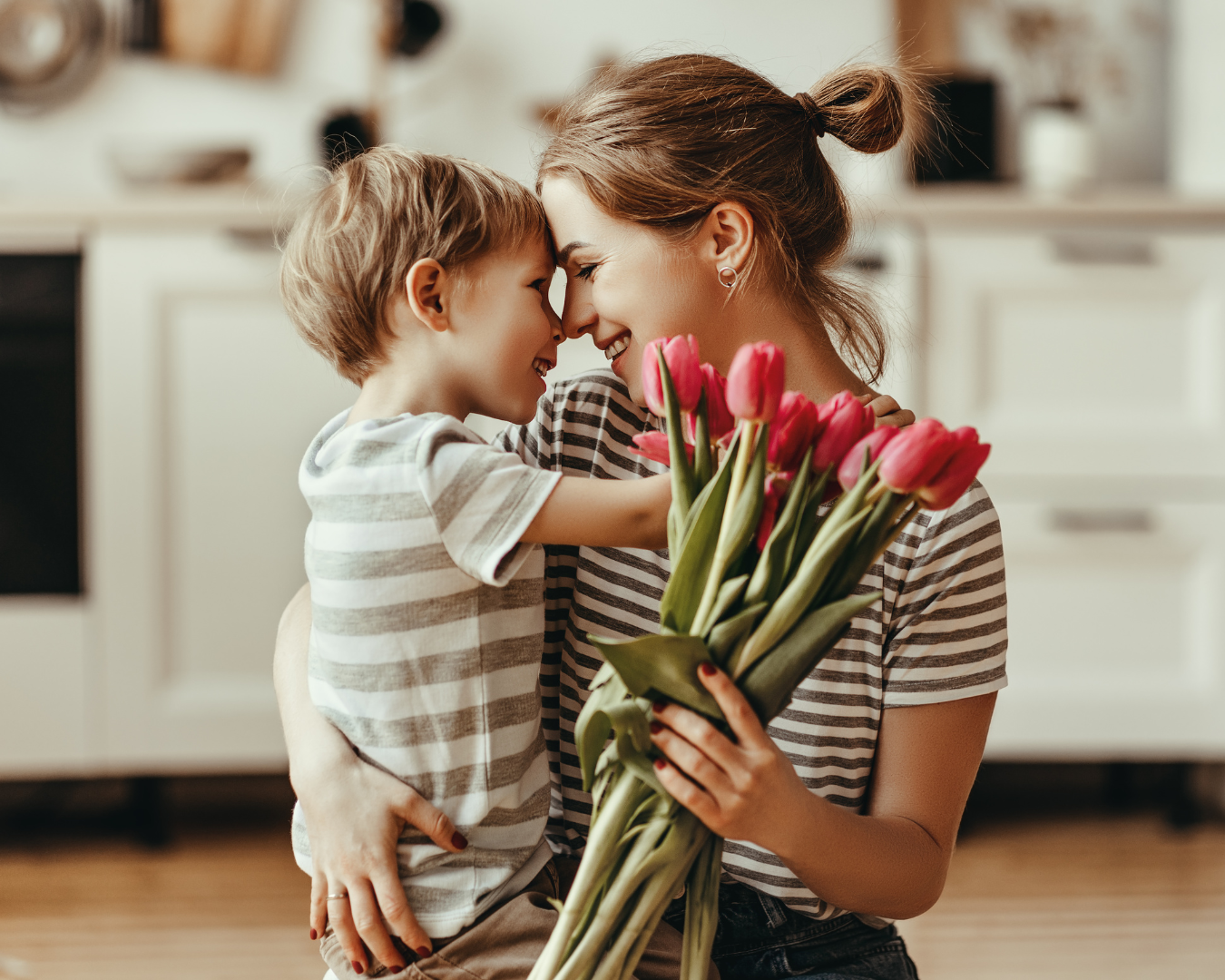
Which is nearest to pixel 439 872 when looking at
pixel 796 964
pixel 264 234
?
pixel 796 964

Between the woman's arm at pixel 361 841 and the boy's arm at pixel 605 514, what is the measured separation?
0.72 feet

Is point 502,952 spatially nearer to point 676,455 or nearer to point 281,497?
point 676,455

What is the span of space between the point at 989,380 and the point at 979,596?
1581 mm

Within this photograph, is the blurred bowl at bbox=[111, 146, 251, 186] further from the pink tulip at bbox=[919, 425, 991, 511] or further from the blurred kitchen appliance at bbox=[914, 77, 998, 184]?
the pink tulip at bbox=[919, 425, 991, 511]

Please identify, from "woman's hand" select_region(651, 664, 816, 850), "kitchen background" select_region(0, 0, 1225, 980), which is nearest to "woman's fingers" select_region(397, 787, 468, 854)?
"woman's hand" select_region(651, 664, 816, 850)

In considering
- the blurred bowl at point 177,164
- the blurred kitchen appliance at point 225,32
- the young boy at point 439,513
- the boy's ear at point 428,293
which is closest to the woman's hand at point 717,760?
the young boy at point 439,513

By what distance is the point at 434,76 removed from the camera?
9.41 feet

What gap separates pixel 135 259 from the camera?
7.79 feet

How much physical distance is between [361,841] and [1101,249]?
6.67 ft

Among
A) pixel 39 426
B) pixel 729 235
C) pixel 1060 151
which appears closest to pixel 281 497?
pixel 39 426

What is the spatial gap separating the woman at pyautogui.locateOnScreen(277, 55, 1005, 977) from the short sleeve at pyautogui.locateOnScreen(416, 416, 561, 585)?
0.19m

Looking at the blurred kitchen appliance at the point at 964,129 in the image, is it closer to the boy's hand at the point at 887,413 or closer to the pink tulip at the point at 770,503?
the boy's hand at the point at 887,413

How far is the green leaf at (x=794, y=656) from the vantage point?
633mm

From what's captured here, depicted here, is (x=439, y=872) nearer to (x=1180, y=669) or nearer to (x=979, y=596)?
(x=979, y=596)
